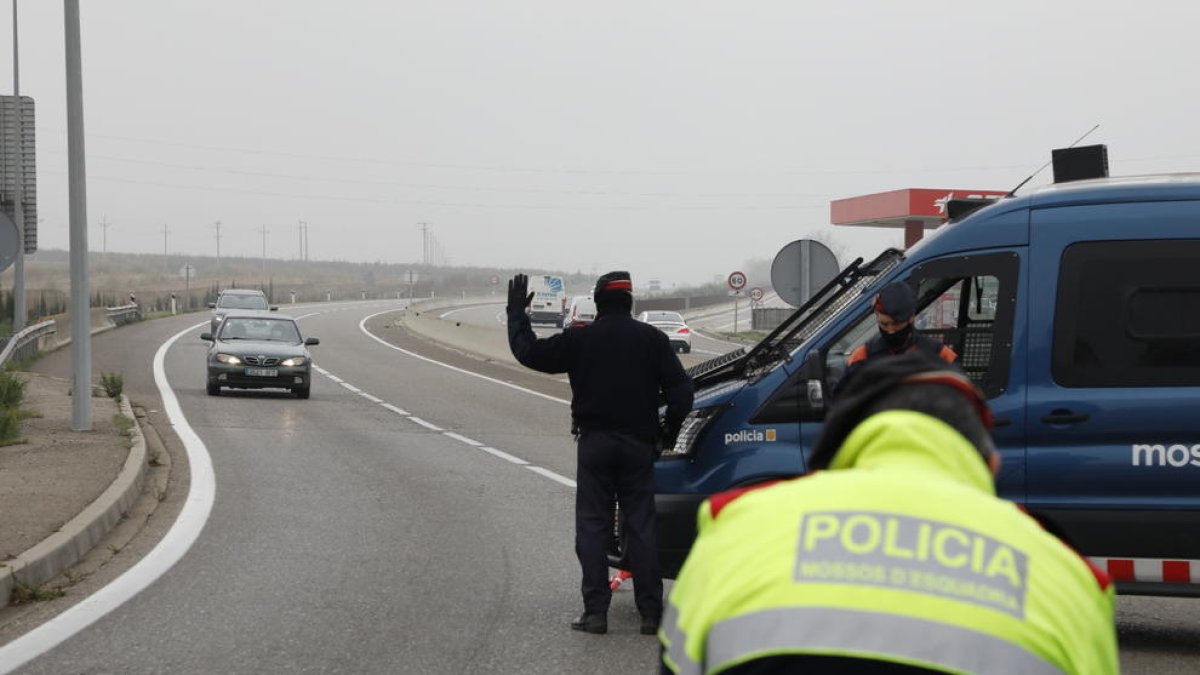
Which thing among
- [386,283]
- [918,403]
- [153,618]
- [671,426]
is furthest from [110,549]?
[386,283]

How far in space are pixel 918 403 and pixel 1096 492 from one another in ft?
17.3

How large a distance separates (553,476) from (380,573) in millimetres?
5878

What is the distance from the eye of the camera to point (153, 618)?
27.8 ft

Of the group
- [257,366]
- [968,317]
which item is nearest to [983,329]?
[968,317]

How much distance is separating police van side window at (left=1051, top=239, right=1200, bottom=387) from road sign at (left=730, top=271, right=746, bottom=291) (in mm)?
42856

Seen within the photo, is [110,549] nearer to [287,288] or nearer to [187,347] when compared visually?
[187,347]

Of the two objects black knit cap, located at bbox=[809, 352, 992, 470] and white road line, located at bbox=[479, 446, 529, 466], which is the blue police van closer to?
black knit cap, located at bbox=[809, 352, 992, 470]

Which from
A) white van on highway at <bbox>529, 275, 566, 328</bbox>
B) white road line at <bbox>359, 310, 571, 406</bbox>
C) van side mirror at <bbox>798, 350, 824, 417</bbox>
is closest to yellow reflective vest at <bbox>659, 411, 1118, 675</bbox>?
van side mirror at <bbox>798, 350, 824, 417</bbox>

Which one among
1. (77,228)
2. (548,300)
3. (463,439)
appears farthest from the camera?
(548,300)

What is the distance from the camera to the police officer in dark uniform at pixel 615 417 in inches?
310

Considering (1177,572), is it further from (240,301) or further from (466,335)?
(240,301)

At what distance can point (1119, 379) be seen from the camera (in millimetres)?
7523

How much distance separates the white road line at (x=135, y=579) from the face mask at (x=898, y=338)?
4.13 meters

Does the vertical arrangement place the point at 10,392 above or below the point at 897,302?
below
